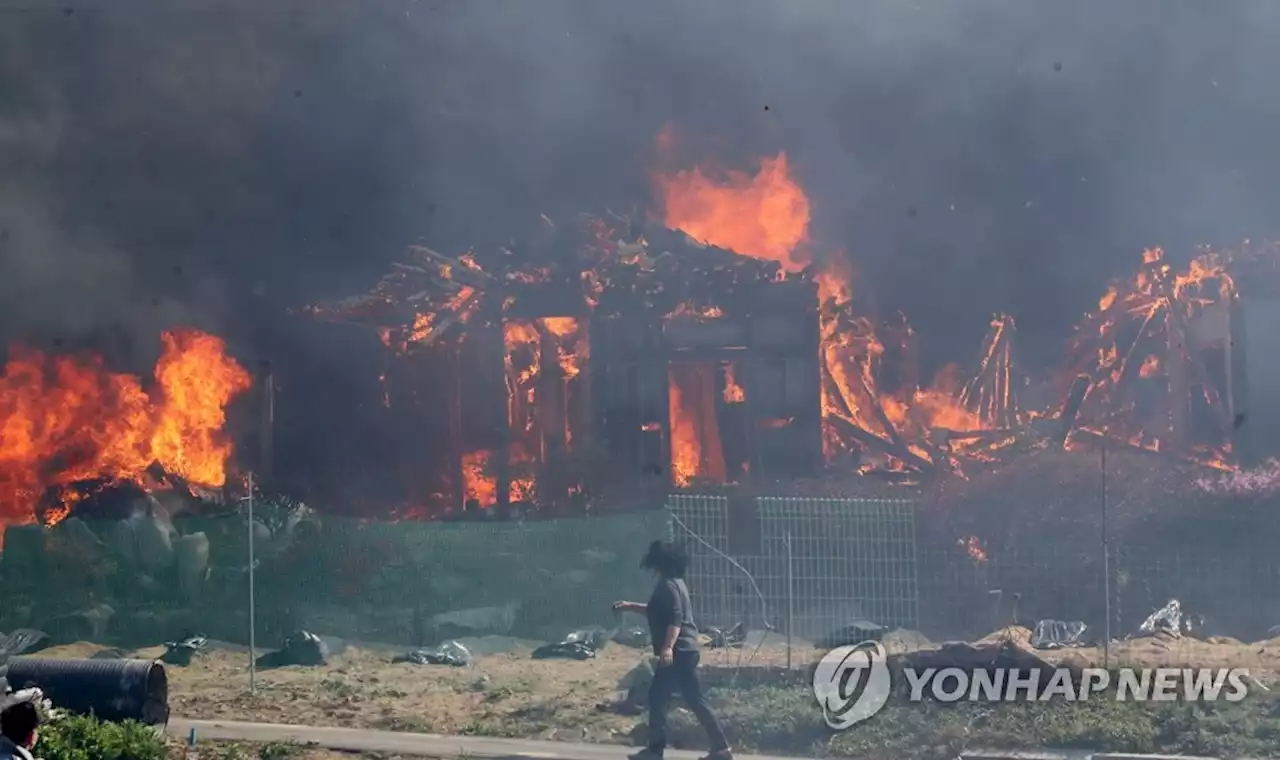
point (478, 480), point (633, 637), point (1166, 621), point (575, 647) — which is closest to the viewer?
point (575, 647)

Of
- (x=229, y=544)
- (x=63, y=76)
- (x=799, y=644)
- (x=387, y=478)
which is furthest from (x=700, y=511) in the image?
(x=63, y=76)

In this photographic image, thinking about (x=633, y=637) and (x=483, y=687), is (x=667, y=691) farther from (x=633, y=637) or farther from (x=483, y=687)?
(x=633, y=637)

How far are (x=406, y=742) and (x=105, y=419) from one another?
9675 millimetres

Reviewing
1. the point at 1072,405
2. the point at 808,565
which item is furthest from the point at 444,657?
the point at 1072,405

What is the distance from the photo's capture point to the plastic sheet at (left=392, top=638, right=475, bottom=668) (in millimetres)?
14797


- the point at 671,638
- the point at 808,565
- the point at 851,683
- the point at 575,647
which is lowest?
the point at 851,683

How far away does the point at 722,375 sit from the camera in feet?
60.5

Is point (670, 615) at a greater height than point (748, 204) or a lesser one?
lesser

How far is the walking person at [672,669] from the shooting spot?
34.2ft

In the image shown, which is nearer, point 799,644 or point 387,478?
point 799,644

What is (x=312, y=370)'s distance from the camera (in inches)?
752

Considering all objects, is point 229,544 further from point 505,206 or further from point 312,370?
point 505,206

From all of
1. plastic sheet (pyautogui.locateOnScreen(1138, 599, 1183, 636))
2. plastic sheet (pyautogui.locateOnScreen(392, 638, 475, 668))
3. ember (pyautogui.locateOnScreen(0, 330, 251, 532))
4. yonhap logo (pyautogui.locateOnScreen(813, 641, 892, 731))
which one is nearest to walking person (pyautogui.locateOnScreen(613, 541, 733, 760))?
yonhap logo (pyautogui.locateOnScreen(813, 641, 892, 731))

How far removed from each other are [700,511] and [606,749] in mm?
5096
